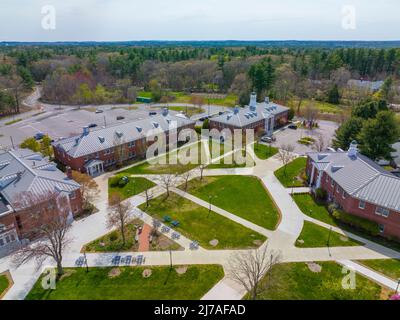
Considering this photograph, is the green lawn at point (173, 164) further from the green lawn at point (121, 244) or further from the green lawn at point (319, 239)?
the green lawn at point (319, 239)

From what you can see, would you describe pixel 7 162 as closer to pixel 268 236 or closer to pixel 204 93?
pixel 268 236

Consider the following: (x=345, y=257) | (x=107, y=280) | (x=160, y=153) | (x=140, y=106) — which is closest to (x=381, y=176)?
(x=345, y=257)

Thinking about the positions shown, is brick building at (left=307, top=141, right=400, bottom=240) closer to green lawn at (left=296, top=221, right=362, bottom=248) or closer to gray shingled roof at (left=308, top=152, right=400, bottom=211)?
gray shingled roof at (left=308, top=152, right=400, bottom=211)

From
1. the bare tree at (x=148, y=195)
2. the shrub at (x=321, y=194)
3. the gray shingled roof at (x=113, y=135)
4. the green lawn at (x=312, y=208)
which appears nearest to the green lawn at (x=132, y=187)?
the bare tree at (x=148, y=195)

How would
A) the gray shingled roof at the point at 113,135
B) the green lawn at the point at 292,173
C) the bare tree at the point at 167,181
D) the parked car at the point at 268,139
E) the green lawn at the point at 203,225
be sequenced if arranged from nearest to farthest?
1. the green lawn at the point at 203,225
2. the bare tree at the point at 167,181
3. the green lawn at the point at 292,173
4. the gray shingled roof at the point at 113,135
5. the parked car at the point at 268,139

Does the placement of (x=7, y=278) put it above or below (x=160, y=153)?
below

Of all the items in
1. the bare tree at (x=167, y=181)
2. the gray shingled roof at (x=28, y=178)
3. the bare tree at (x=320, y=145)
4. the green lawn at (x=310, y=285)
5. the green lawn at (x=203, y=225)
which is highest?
the gray shingled roof at (x=28, y=178)

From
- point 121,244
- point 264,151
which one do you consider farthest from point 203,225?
point 264,151
